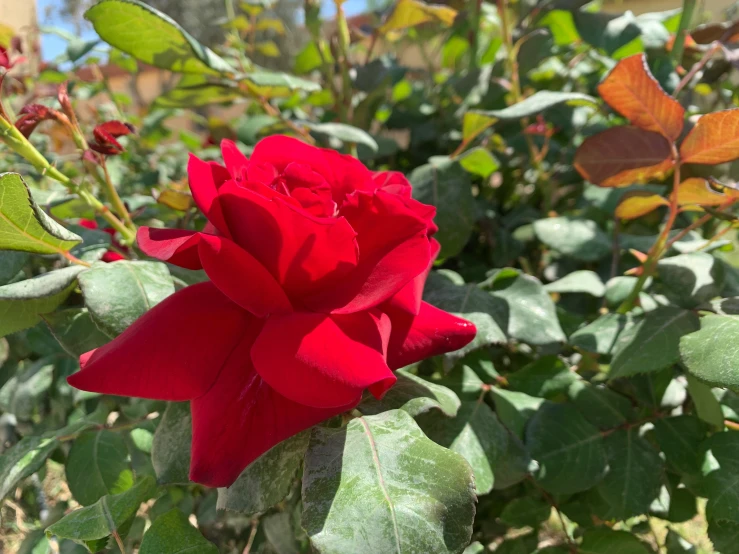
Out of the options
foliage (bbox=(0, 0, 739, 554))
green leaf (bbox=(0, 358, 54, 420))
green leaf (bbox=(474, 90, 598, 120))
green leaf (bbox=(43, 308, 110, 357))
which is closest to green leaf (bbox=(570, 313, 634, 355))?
foliage (bbox=(0, 0, 739, 554))

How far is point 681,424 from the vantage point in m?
0.57

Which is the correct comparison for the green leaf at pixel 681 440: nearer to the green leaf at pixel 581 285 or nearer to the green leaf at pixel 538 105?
the green leaf at pixel 581 285

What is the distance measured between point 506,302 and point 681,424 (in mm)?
226

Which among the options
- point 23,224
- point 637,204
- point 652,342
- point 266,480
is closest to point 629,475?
point 652,342

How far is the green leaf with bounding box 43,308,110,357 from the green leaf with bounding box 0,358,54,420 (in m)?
0.20

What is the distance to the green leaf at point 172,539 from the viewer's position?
41 cm

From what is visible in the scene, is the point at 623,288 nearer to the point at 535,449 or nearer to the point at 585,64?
the point at 535,449

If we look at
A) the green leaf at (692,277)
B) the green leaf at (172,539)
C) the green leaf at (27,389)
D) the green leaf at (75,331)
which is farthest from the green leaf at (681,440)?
the green leaf at (27,389)

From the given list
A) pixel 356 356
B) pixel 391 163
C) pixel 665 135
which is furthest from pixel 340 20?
pixel 356 356

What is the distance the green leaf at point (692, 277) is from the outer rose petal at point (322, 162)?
1.14 feet

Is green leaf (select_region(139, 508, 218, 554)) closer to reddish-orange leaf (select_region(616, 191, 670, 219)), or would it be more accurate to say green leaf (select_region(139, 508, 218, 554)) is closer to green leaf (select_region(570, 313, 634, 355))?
→ green leaf (select_region(570, 313, 634, 355))

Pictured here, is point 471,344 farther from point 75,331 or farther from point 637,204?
point 75,331

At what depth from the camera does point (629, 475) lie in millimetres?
562

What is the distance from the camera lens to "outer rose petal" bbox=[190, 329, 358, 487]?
1.12 ft
